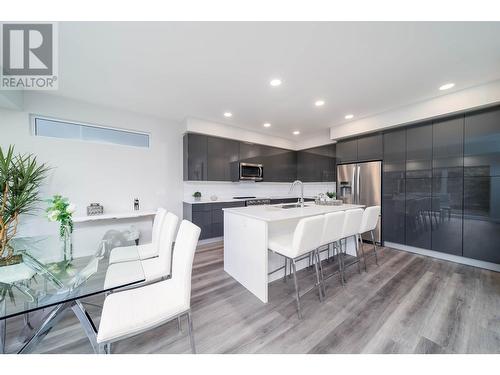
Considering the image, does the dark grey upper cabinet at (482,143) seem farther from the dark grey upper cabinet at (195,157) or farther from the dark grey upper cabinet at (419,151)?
the dark grey upper cabinet at (195,157)

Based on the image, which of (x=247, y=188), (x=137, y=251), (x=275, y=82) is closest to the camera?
(x=137, y=251)

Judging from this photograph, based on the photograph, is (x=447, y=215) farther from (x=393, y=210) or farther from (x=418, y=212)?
(x=393, y=210)

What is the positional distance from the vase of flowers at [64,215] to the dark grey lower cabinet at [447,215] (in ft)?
15.4

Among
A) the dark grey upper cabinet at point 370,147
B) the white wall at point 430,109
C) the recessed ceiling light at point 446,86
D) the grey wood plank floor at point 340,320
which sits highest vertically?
the recessed ceiling light at point 446,86

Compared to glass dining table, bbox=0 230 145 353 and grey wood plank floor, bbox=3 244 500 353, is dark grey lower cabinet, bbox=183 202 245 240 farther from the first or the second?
glass dining table, bbox=0 230 145 353

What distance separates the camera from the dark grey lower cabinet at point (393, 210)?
10.7ft

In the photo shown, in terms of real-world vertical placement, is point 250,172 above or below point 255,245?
above

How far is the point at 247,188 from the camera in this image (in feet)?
15.9

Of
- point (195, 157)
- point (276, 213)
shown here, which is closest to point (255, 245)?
point (276, 213)

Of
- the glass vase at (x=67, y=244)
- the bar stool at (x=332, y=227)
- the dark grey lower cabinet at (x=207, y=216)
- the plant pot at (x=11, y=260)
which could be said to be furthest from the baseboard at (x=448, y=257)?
the plant pot at (x=11, y=260)

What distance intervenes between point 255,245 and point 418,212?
10.1 ft

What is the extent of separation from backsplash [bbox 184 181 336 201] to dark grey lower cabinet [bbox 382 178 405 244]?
135cm

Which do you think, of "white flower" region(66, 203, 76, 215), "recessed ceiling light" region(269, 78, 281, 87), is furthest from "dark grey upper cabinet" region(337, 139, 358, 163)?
"white flower" region(66, 203, 76, 215)

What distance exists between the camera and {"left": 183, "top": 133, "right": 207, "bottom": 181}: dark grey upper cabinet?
362 centimetres
